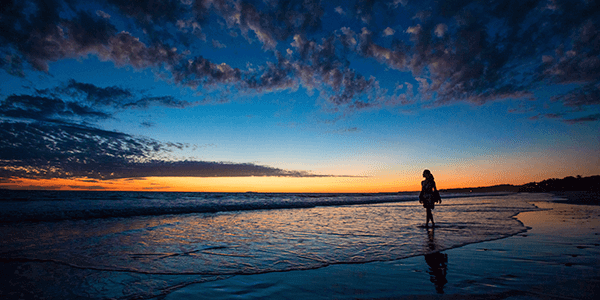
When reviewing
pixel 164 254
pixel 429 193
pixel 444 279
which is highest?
pixel 429 193

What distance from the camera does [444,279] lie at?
4.41 meters

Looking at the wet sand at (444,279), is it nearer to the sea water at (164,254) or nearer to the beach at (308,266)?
the beach at (308,266)

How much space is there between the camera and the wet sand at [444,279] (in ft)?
12.3

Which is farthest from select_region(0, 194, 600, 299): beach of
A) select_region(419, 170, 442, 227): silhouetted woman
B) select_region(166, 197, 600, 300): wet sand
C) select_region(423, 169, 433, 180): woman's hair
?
select_region(423, 169, 433, 180): woman's hair

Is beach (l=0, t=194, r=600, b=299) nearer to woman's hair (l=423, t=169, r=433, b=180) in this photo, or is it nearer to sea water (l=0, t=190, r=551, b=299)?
sea water (l=0, t=190, r=551, b=299)

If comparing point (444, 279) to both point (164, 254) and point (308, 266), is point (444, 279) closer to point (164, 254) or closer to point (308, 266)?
point (308, 266)

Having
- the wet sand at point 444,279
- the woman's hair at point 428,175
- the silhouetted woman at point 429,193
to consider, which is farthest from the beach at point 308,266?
the woman's hair at point 428,175

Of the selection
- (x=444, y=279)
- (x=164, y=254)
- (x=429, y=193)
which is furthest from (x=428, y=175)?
(x=164, y=254)

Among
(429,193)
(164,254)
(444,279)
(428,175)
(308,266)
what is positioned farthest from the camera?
(428,175)

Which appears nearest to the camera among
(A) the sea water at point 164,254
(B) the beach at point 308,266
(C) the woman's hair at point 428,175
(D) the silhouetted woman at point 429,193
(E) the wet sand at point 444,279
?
(E) the wet sand at point 444,279

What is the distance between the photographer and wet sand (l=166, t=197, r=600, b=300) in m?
3.76

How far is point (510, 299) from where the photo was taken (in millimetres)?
3445

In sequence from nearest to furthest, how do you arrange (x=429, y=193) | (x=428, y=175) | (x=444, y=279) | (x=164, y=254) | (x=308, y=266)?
(x=444, y=279) → (x=308, y=266) → (x=164, y=254) → (x=429, y=193) → (x=428, y=175)

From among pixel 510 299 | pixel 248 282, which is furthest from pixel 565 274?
pixel 248 282
